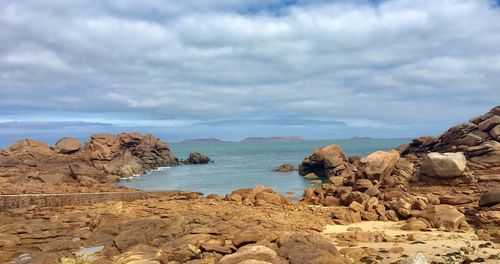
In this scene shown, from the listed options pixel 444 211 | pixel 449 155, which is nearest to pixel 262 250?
pixel 444 211

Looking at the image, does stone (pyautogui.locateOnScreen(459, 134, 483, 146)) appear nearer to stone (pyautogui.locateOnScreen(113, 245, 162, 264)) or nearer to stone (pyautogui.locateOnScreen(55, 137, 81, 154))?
stone (pyautogui.locateOnScreen(113, 245, 162, 264))

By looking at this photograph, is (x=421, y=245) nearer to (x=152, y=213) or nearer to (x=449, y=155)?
(x=152, y=213)

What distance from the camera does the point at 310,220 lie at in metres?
21.6

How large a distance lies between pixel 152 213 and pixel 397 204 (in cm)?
1217

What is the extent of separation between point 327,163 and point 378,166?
2168cm

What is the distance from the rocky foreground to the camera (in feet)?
45.4

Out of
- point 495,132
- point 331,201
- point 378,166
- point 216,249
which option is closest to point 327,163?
point 495,132

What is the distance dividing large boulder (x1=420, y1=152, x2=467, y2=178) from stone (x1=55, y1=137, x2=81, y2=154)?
50824 millimetres

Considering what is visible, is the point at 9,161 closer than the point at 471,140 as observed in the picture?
No

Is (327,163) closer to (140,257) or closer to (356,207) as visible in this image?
(356,207)

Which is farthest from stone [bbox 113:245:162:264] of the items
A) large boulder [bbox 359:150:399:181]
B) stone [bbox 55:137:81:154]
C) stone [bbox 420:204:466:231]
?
stone [bbox 55:137:81:154]

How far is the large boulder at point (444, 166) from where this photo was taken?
27.8m

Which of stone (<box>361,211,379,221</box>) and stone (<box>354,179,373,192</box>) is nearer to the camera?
stone (<box>361,211,379,221</box>)

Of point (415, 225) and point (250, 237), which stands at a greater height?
point (250, 237)
